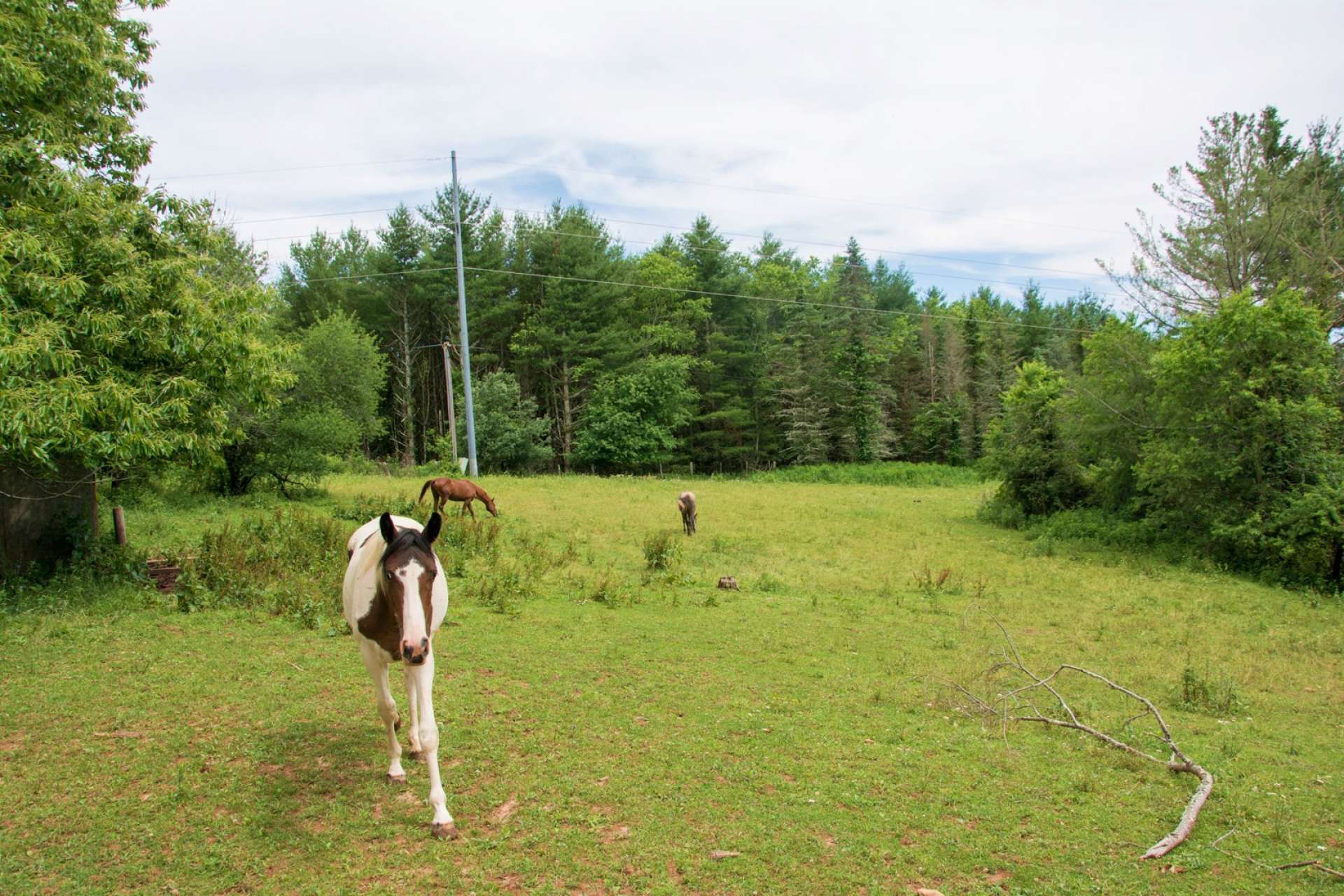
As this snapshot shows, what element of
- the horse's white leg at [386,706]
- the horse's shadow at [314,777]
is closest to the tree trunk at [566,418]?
the horse's shadow at [314,777]

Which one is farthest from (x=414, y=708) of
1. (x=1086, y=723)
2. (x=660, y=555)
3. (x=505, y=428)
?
(x=505, y=428)

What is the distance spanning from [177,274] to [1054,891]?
1093cm

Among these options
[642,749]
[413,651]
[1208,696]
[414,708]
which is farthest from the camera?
[1208,696]

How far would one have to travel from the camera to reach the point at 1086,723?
7.20m

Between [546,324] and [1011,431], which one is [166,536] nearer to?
[1011,431]

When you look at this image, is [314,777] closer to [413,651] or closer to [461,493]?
[413,651]

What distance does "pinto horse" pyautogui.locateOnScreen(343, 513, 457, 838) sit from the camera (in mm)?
4449

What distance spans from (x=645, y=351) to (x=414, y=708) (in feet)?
134

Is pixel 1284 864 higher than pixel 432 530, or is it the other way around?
pixel 432 530

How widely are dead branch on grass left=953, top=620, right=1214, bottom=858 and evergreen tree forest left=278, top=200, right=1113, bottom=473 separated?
3219 centimetres

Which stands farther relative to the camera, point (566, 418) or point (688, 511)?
point (566, 418)

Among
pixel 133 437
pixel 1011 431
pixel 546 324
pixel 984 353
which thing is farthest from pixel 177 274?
pixel 984 353

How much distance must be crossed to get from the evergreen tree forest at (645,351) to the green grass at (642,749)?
2903cm

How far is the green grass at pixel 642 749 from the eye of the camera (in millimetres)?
4488
